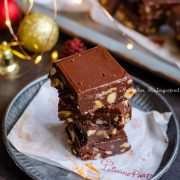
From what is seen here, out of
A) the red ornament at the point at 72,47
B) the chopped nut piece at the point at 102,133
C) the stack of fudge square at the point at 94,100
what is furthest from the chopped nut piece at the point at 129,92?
the red ornament at the point at 72,47

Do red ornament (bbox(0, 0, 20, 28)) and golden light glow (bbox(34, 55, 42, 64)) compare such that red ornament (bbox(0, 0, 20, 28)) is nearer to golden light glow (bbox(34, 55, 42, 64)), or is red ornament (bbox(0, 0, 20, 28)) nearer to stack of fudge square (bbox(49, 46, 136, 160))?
golden light glow (bbox(34, 55, 42, 64))

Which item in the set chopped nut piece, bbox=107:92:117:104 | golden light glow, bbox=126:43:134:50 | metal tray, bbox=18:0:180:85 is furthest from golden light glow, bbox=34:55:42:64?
chopped nut piece, bbox=107:92:117:104

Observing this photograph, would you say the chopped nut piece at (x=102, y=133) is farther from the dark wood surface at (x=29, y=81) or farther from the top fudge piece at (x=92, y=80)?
the dark wood surface at (x=29, y=81)

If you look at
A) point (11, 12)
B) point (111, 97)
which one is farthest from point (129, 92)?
point (11, 12)

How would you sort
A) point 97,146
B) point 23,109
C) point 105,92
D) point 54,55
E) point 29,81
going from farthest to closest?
point 54,55 < point 29,81 < point 23,109 < point 97,146 < point 105,92

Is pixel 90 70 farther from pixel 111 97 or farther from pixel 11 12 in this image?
pixel 11 12

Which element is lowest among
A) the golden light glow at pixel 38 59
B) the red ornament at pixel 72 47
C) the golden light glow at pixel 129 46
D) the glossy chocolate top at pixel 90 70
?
the golden light glow at pixel 38 59
